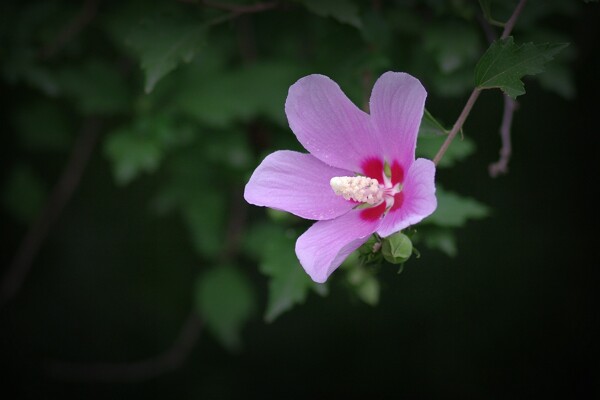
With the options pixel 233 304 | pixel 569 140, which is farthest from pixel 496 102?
pixel 233 304

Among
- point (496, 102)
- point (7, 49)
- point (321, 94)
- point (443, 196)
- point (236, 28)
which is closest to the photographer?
point (321, 94)

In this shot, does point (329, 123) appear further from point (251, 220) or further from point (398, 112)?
point (251, 220)

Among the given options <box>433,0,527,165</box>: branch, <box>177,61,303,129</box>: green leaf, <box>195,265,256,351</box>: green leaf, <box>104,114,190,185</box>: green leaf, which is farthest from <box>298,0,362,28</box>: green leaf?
<box>195,265,256,351</box>: green leaf

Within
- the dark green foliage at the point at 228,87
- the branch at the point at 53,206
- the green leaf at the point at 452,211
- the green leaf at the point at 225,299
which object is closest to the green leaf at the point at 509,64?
the dark green foliage at the point at 228,87

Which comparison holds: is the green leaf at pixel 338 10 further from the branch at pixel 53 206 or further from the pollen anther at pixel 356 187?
the branch at pixel 53 206

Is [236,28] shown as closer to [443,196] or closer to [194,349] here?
[443,196]
